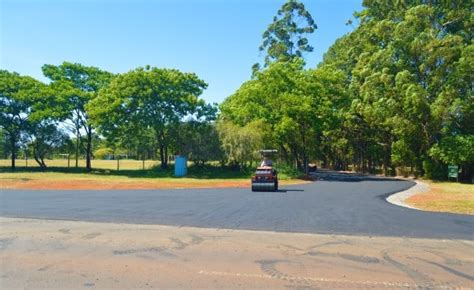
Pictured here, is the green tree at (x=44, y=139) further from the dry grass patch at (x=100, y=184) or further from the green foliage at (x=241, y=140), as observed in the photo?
the green foliage at (x=241, y=140)

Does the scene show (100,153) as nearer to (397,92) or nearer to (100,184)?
(100,184)

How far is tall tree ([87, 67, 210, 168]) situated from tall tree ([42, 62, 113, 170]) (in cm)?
448

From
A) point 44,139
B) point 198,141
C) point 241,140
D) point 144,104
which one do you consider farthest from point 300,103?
point 44,139

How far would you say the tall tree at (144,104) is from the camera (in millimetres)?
40094

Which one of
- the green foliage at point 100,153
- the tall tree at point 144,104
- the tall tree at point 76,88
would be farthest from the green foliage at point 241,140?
the green foliage at point 100,153

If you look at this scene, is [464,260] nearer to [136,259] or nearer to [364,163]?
[136,259]

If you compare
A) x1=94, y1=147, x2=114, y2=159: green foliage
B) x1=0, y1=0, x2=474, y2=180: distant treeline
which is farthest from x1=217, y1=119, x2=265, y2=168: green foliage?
x1=94, y1=147, x2=114, y2=159: green foliage

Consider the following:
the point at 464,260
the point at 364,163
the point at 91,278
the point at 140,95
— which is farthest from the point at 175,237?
the point at 364,163

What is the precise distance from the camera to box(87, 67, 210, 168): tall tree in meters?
40.1

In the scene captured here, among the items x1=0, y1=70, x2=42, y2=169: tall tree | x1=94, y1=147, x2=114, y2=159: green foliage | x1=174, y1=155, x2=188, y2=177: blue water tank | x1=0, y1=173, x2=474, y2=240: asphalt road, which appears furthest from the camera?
x1=94, y1=147, x2=114, y2=159: green foliage

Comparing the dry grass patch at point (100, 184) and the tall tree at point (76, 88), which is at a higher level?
the tall tree at point (76, 88)

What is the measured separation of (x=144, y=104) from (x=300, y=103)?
1572 centimetres

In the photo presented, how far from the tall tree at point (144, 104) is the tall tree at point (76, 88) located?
448 cm

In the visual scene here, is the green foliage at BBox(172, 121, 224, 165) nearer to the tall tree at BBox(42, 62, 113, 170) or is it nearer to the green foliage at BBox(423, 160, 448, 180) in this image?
the tall tree at BBox(42, 62, 113, 170)
